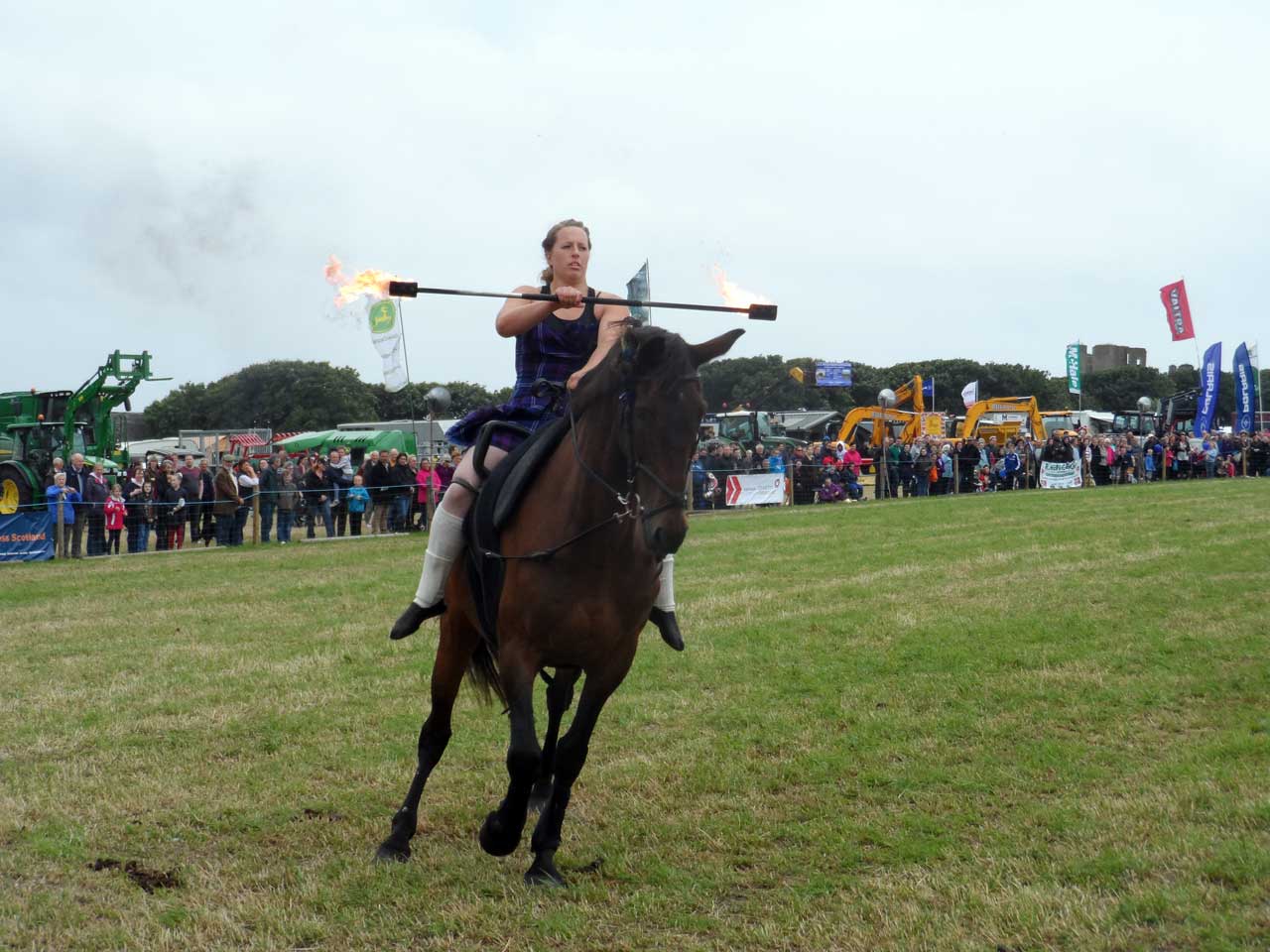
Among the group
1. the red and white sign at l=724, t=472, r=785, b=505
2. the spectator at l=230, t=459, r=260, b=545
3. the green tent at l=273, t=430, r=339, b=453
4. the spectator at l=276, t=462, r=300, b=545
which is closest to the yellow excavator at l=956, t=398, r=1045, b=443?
the red and white sign at l=724, t=472, r=785, b=505

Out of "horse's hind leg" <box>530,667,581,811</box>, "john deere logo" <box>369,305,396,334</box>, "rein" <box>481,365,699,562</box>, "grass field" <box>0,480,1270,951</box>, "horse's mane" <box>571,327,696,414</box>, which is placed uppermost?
"john deere logo" <box>369,305,396,334</box>

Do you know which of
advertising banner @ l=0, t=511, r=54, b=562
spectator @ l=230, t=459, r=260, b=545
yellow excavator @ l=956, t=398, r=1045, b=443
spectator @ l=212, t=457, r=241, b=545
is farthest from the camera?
yellow excavator @ l=956, t=398, r=1045, b=443

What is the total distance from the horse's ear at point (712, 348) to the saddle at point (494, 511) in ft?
2.51

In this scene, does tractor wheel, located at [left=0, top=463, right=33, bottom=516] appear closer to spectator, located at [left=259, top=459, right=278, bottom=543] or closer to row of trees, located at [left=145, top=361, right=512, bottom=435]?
spectator, located at [left=259, top=459, right=278, bottom=543]

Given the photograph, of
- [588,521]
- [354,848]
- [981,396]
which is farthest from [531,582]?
[981,396]

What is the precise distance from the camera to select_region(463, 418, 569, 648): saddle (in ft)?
17.2

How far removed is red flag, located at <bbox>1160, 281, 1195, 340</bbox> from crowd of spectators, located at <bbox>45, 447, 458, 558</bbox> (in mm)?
35358

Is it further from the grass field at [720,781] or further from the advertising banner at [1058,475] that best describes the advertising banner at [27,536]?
the advertising banner at [1058,475]

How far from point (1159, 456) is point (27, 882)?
42057 millimetres

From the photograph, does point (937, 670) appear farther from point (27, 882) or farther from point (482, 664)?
point (27, 882)

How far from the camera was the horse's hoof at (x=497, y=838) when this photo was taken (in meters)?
5.08

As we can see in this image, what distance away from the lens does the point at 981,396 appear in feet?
311

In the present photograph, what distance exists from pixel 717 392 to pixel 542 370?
87.1m

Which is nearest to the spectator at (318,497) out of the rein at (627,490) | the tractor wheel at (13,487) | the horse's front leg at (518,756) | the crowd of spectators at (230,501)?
the crowd of spectators at (230,501)
